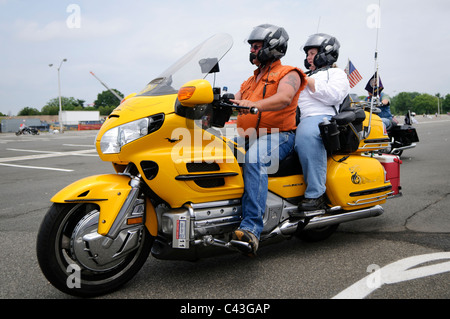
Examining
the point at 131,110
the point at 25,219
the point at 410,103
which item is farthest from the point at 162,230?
the point at 410,103

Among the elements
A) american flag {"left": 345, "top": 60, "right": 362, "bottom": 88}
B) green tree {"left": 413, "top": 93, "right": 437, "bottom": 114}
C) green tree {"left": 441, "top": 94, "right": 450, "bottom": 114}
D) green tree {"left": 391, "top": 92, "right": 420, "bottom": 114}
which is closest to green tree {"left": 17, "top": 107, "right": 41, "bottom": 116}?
american flag {"left": 345, "top": 60, "right": 362, "bottom": 88}

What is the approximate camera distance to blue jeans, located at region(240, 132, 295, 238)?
311 cm

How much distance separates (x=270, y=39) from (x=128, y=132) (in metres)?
1.44

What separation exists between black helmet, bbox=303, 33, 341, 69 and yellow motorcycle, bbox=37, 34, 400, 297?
1.29 m

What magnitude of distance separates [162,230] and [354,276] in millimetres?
1559

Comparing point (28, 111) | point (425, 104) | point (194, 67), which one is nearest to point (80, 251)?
point (194, 67)

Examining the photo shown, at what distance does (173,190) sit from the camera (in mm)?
2852

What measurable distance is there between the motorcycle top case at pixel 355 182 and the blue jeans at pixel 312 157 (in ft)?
0.56

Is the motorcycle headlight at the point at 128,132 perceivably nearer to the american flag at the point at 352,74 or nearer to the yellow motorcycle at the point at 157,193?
the yellow motorcycle at the point at 157,193

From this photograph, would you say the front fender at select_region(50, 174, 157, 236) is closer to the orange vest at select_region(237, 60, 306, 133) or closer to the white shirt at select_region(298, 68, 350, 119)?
the orange vest at select_region(237, 60, 306, 133)

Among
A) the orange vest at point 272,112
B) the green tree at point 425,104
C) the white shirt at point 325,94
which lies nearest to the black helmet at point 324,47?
the white shirt at point 325,94

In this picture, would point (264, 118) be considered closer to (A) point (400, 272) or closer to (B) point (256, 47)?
(B) point (256, 47)

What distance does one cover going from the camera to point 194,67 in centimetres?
310

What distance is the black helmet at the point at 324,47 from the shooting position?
404cm
